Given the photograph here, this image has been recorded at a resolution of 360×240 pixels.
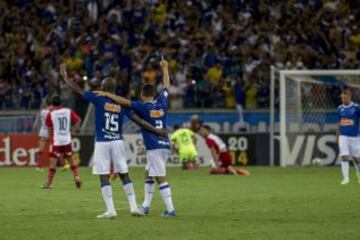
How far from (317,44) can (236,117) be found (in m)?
4.52

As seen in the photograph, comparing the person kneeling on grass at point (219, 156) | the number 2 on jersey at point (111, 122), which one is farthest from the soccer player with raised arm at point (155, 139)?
the person kneeling on grass at point (219, 156)

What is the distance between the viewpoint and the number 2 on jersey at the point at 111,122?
16.3 m

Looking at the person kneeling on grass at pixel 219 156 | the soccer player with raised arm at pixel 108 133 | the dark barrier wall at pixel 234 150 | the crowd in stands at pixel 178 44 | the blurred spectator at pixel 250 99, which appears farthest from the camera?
the crowd in stands at pixel 178 44

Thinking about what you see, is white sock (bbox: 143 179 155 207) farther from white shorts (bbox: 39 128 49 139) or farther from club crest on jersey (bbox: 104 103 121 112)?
white shorts (bbox: 39 128 49 139)

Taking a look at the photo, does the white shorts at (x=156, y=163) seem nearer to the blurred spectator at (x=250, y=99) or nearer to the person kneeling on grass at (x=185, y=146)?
the person kneeling on grass at (x=185, y=146)

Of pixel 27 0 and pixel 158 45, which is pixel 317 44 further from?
pixel 27 0

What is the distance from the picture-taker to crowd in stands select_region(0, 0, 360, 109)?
3528 centimetres

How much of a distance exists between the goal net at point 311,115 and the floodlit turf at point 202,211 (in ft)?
21.3

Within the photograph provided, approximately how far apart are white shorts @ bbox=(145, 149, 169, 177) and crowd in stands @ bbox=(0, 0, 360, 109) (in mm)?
17770

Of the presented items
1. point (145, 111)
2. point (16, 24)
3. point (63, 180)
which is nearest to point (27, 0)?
point (16, 24)

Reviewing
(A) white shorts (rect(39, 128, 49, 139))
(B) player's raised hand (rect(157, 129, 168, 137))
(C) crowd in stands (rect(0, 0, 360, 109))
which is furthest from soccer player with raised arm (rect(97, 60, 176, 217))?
(C) crowd in stands (rect(0, 0, 360, 109))

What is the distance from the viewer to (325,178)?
2720 centimetres

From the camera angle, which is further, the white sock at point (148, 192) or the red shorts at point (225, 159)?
the red shorts at point (225, 159)

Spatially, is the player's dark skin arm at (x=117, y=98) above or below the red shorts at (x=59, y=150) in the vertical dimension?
above
